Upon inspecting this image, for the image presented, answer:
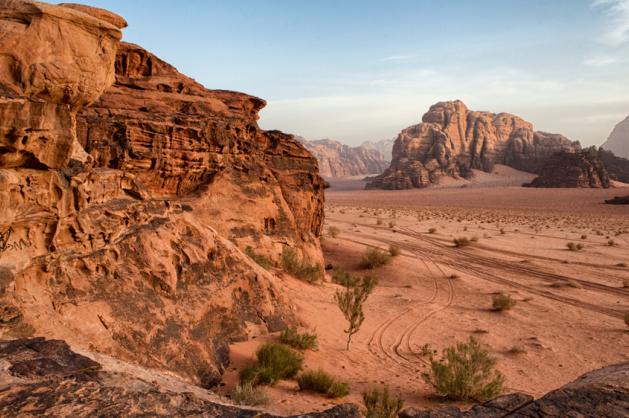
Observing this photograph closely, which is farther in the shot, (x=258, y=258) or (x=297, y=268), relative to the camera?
(x=297, y=268)

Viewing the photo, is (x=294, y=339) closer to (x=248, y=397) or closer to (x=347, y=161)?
(x=248, y=397)

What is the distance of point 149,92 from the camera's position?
12.4 m

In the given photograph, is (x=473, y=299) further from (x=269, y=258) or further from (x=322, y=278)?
(x=269, y=258)

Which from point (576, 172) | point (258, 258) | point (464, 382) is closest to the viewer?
point (464, 382)

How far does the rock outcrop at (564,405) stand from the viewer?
A: 9.08 ft

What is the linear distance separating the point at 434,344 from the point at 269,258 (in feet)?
17.3

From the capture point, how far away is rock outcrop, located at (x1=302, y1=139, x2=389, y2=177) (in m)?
131

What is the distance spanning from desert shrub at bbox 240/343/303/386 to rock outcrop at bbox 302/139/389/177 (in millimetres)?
117095

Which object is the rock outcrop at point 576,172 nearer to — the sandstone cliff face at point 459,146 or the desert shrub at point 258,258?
the sandstone cliff face at point 459,146

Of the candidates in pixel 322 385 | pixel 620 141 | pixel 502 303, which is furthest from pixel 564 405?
pixel 620 141

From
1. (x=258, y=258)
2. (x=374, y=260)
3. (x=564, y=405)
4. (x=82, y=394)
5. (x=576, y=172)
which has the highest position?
(x=576, y=172)

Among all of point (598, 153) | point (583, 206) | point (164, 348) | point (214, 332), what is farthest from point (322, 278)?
point (598, 153)

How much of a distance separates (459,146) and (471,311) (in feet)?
260

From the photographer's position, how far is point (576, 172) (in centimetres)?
6259
